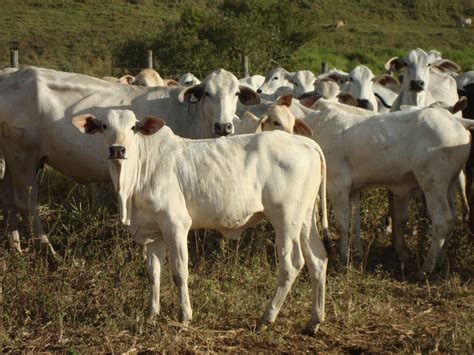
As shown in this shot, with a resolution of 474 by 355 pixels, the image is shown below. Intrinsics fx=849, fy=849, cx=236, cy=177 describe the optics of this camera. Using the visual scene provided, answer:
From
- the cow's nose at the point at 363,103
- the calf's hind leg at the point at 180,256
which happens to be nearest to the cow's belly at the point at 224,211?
the calf's hind leg at the point at 180,256

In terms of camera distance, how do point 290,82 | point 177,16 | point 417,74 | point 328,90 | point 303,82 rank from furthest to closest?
point 177,16 → point 290,82 → point 303,82 → point 417,74 → point 328,90

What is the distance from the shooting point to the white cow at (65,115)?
29.6 ft

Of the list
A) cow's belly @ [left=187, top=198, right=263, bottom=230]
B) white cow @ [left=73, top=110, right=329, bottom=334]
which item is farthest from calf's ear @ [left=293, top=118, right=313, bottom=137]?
cow's belly @ [left=187, top=198, right=263, bottom=230]

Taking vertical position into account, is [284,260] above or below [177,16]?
above

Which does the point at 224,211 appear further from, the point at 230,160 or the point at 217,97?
the point at 217,97

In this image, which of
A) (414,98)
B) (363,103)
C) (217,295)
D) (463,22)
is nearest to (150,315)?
(217,295)

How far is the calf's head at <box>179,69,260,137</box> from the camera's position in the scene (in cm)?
894

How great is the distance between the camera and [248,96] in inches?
368

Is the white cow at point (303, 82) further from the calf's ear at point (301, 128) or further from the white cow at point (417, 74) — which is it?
the calf's ear at point (301, 128)

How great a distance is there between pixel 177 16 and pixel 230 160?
3828 cm

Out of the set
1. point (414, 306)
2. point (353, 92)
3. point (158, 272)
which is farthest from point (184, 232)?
point (353, 92)

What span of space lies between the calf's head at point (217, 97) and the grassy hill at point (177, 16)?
17.0 metres

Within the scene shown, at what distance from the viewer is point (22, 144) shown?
910 cm

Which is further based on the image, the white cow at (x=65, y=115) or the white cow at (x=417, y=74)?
the white cow at (x=417, y=74)
